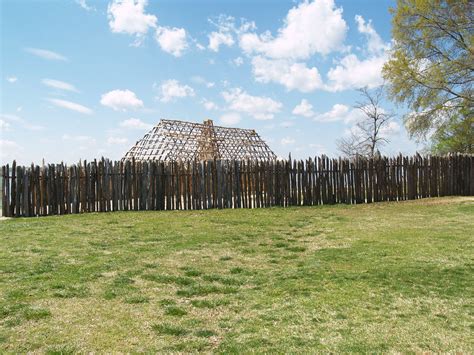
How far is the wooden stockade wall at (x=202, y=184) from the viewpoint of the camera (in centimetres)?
1315

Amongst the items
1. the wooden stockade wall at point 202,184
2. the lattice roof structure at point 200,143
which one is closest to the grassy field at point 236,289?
the wooden stockade wall at point 202,184

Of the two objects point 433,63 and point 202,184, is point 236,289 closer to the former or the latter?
point 202,184

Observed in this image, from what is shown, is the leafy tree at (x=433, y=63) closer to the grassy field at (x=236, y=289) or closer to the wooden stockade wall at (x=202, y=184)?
the wooden stockade wall at (x=202, y=184)

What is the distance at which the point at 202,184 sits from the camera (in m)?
14.4

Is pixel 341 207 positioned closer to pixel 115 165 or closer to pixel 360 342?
pixel 115 165

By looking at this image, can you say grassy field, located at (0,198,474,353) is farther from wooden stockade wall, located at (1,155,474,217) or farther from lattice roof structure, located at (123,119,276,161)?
lattice roof structure, located at (123,119,276,161)

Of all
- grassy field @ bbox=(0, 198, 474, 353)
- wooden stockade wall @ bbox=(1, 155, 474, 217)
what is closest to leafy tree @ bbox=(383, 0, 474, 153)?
wooden stockade wall @ bbox=(1, 155, 474, 217)

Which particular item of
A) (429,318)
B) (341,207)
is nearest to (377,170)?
(341,207)

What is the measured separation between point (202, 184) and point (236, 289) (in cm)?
933

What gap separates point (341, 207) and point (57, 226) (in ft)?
29.9

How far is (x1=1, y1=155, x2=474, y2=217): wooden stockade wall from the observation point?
13148 mm

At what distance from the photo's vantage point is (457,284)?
5.38m

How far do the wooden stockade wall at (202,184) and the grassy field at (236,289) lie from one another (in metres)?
3.60

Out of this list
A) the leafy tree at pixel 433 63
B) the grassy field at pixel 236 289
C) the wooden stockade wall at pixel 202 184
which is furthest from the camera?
the leafy tree at pixel 433 63
